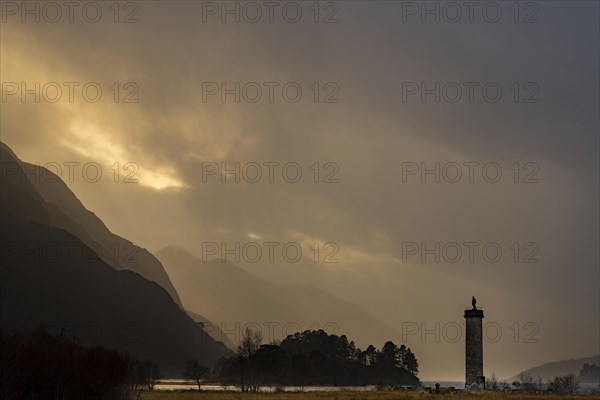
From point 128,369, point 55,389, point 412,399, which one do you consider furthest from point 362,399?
point 55,389

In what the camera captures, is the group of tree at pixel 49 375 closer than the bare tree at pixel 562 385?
Yes

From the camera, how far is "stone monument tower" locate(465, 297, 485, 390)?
461ft

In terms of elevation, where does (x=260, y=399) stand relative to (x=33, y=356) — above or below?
below

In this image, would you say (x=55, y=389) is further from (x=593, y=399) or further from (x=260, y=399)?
(x=593, y=399)

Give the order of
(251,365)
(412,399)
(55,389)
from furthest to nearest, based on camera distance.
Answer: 1. (251,365)
2. (412,399)
3. (55,389)

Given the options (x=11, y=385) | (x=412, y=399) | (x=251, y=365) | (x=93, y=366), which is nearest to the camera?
(x=11, y=385)

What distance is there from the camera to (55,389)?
69.1 meters

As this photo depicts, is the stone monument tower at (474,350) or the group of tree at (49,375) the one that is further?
the stone monument tower at (474,350)

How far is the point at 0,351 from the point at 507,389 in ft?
346

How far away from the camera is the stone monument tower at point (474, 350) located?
14038 centimetres

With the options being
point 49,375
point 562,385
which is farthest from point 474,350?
point 49,375

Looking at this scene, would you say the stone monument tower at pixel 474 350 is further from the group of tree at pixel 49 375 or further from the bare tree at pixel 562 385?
the group of tree at pixel 49 375

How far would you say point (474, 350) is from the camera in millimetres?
142125

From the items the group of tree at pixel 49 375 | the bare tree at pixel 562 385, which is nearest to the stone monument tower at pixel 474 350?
the bare tree at pixel 562 385
